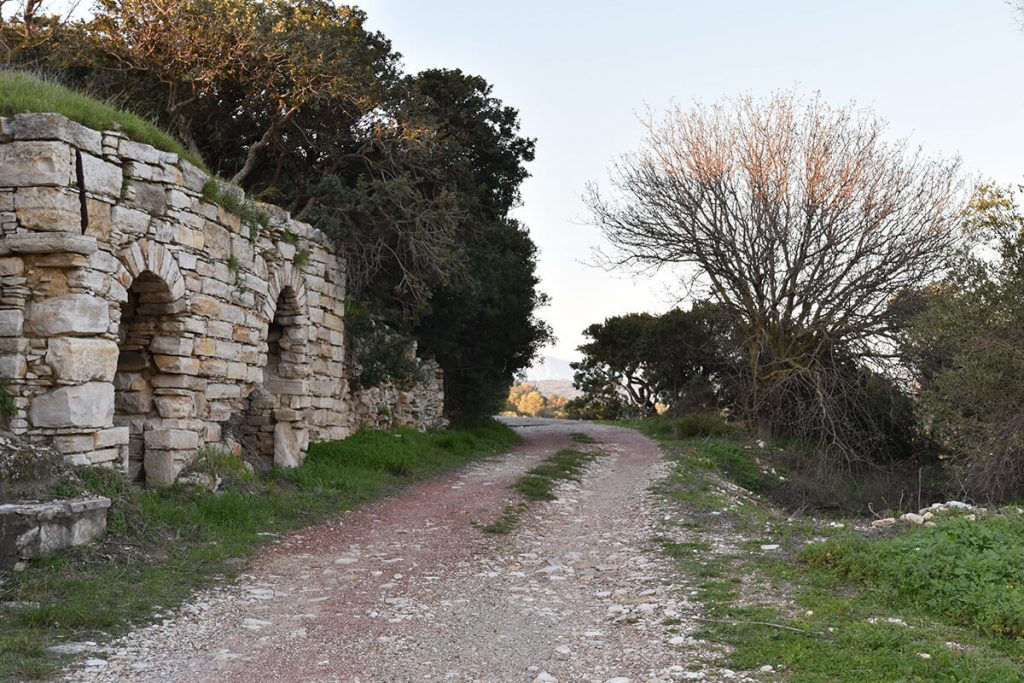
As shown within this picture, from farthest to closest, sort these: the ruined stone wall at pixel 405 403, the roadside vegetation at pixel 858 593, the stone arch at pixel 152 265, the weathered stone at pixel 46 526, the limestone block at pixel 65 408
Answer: the ruined stone wall at pixel 405 403
the stone arch at pixel 152 265
the limestone block at pixel 65 408
the weathered stone at pixel 46 526
the roadside vegetation at pixel 858 593

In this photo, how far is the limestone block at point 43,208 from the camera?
8156 millimetres

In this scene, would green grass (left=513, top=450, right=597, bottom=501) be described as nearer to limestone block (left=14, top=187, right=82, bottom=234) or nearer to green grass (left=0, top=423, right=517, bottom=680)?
green grass (left=0, top=423, right=517, bottom=680)

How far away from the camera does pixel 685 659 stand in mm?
5461

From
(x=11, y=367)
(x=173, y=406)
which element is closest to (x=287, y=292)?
(x=173, y=406)

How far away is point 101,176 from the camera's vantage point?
8648 millimetres

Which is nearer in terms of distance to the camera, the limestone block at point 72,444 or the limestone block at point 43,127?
the limestone block at point 72,444

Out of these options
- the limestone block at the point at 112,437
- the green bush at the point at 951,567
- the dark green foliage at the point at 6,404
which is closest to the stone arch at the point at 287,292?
the limestone block at the point at 112,437

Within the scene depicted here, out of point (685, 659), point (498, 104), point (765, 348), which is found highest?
point (498, 104)

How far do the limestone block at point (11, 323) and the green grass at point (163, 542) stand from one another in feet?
5.00

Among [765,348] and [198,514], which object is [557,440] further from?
[198,514]

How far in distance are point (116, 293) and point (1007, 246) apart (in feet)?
39.0

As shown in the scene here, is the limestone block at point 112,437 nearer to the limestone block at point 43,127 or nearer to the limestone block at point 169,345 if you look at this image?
the limestone block at point 169,345

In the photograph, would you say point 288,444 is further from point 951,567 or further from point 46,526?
point 951,567

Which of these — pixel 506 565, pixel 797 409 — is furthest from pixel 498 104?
pixel 506 565
